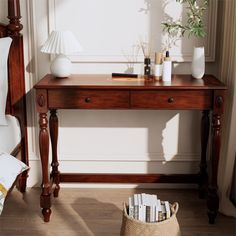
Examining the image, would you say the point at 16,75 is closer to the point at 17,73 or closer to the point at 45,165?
the point at 17,73

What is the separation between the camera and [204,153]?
282 centimetres

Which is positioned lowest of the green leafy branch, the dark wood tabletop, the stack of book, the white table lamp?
the stack of book

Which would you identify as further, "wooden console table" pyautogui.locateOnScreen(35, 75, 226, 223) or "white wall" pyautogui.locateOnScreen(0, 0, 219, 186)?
"white wall" pyautogui.locateOnScreen(0, 0, 219, 186)

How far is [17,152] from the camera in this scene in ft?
8.82

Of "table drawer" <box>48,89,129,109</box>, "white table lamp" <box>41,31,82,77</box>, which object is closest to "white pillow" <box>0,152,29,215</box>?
"table drawer" <box>48,89,129,109</box>

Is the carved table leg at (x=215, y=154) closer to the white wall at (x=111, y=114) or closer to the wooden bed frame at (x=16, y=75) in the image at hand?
the white wall at (x=111, y=114)

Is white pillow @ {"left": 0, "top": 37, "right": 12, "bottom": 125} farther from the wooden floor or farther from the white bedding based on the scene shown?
the wooden floor

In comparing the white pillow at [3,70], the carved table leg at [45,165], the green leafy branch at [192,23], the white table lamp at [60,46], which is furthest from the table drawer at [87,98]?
the green leafy branch at [192,23]

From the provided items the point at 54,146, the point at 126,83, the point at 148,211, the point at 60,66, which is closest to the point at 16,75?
the point at 60,66

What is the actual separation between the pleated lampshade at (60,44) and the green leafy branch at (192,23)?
57cm

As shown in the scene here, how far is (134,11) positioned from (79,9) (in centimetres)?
33

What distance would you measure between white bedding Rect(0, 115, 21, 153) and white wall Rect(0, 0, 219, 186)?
23 cm

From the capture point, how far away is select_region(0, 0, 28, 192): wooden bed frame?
2631mm

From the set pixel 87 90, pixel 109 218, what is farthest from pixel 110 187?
pixel 87 90
